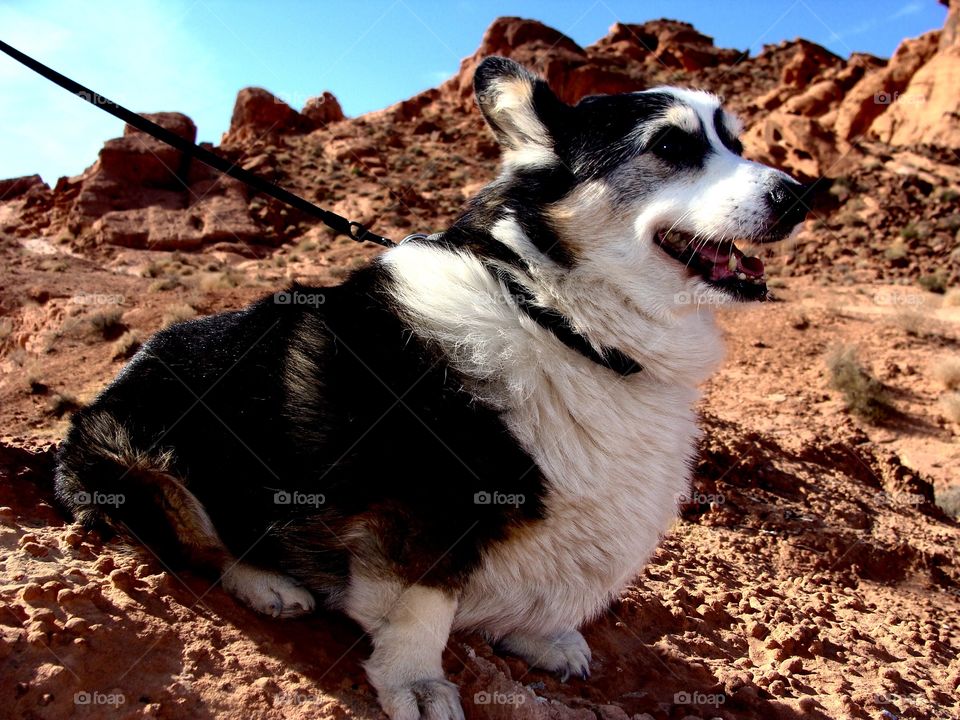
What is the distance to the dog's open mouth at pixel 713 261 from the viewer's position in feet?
9.13

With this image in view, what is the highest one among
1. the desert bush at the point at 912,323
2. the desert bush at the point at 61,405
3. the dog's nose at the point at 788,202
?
the desert bush at the point at 912,323

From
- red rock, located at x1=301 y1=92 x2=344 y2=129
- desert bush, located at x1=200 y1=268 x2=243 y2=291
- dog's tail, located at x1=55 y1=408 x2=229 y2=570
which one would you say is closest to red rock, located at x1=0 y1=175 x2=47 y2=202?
red rock, located at x1=301 y1=92 x2=344 y2=129

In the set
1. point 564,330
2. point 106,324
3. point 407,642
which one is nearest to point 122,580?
point 407,642

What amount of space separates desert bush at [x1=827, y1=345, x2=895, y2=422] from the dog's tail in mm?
10026

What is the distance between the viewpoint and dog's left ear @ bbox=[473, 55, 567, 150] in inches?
118

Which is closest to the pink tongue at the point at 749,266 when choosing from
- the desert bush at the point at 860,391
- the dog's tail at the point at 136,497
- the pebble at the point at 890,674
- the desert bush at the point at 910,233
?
the pebble at the point at 890,674

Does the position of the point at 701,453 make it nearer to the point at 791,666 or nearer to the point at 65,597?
the point at 791,666

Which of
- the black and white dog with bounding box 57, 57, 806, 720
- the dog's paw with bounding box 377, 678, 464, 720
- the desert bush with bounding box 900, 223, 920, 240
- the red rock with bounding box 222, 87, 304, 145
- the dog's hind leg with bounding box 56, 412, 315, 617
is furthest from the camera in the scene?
the red rock with bounding box 222, 87, 304, 145

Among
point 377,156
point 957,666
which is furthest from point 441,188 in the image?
point 957,666

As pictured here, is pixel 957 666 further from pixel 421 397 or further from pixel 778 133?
pixel 778 133

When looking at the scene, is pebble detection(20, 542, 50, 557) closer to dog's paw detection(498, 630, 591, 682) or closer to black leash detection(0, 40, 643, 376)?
black leash detection(0, 40, 643, 376)

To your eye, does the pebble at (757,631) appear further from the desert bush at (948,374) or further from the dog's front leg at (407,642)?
the desert bush at (948,374)

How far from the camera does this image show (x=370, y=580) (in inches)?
96.0

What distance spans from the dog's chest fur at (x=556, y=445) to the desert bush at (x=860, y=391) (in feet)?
29.8
